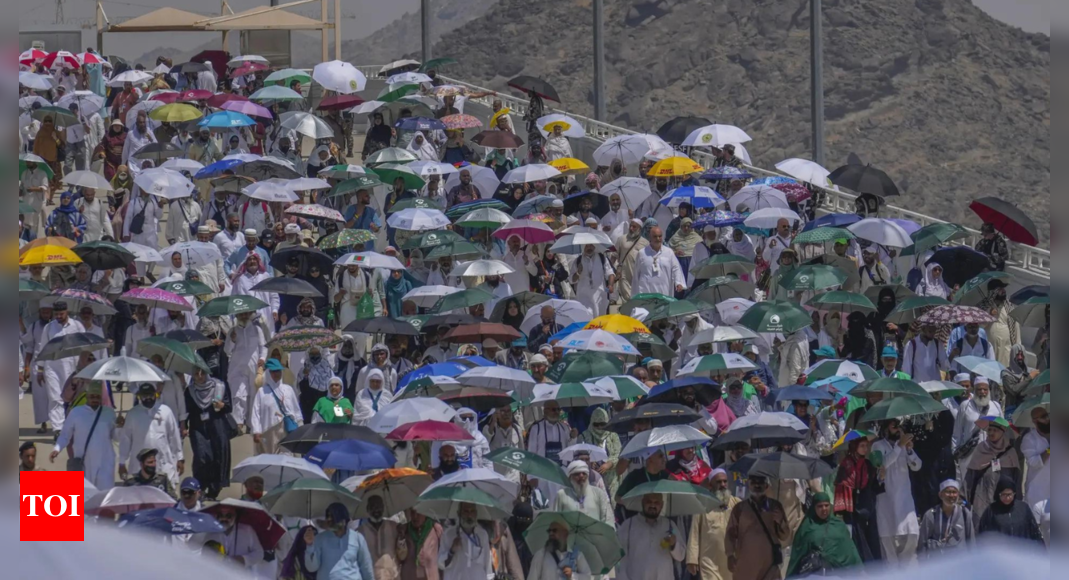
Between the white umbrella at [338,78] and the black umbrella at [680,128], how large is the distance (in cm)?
552

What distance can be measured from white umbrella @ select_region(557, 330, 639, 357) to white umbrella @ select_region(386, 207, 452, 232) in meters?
4.74

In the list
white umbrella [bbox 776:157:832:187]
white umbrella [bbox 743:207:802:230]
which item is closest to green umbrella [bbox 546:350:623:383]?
white umbrella [bbox 743:207:802:230]

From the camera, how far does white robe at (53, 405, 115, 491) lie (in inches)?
533

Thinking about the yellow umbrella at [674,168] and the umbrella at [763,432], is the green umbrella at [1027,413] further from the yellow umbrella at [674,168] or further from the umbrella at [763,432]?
the yellow umbrella at [674,168]

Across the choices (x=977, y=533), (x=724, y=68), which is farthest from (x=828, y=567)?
(x=724, y=68)

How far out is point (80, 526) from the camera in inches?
120

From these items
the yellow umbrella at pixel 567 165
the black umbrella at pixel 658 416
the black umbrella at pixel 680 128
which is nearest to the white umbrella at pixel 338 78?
the black umbrella at pixel 680 128

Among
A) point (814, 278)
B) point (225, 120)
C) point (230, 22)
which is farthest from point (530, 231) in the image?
point (230, 22)

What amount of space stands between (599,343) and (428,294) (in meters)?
3.01

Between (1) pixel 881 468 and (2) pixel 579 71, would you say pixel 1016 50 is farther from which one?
(1) pixel 881 468

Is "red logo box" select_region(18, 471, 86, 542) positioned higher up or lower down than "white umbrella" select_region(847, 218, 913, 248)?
lower down

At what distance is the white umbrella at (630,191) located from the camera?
22.0 metres

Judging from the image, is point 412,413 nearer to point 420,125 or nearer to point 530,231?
point 530,231

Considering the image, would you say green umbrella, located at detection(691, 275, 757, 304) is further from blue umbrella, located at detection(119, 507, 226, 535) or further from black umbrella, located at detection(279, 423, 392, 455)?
blue umbrella, located at detection(119, 507, 226, 535)
